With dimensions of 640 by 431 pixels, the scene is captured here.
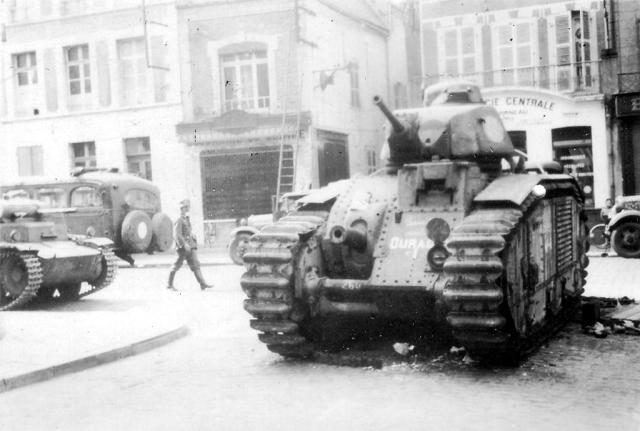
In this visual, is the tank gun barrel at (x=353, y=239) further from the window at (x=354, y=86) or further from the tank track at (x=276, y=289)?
the window at (x=354, y=86)

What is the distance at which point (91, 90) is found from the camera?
2669 centimetres

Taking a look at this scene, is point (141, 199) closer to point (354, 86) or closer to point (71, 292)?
point (71, 292)

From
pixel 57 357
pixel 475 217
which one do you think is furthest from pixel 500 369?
pixel 57 357

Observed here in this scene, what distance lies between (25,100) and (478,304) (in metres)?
23.8

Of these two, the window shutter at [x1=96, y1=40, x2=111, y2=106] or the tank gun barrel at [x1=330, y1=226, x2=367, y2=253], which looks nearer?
the tank gun barrel at [x1=330, y1=226, x2=367, y2=253]

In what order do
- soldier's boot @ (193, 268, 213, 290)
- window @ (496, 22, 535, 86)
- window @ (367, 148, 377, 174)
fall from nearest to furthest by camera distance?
1. soldier's boot @ (193, 268, 213, 290)
2. window @ (496, 22, 535, 86)
3. window @ (367, 148, 377, 174)

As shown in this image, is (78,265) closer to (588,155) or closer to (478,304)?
(478,304)

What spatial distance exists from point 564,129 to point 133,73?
12913 mm

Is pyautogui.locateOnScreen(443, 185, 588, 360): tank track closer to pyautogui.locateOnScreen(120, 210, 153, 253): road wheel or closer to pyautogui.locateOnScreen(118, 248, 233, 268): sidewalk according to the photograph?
pyautogui.locateOnScreen(120, 210, 153, 253): road wheel

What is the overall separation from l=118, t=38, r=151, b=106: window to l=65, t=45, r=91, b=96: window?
1253mm

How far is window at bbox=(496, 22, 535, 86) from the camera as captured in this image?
23.8 m

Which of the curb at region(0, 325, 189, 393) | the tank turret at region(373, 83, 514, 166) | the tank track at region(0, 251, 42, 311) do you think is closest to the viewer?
the curb at region(0, 325, 189, 393)

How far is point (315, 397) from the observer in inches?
260

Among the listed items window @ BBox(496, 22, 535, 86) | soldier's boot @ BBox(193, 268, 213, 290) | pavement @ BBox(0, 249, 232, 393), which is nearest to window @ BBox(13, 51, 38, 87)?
window @ BBox(496, 22, 535, 86)
